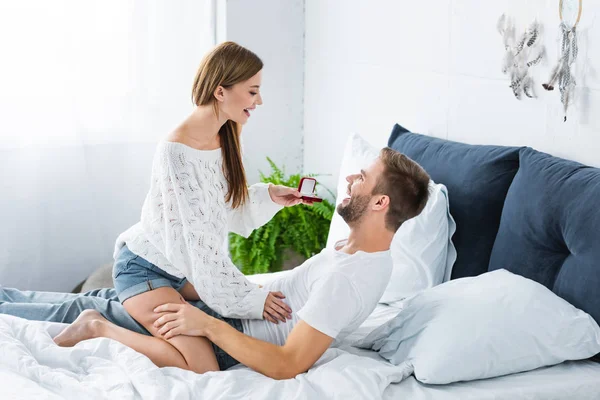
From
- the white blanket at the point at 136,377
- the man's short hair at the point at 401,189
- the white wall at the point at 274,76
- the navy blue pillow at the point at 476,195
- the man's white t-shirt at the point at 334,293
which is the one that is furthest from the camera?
the white wall at the point at 274,76

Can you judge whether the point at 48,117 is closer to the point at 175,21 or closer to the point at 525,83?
the point at 175,21

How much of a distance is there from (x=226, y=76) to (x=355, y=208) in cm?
61

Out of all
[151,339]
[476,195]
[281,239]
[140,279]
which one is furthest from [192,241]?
[281,239]

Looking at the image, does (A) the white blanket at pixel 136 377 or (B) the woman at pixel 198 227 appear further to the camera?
(B) the woman at pixel 198 227

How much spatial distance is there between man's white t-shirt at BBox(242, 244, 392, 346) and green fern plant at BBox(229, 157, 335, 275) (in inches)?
57.1

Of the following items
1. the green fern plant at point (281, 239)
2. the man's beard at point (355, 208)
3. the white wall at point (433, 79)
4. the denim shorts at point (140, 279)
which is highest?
the white wall at point (433, 79)

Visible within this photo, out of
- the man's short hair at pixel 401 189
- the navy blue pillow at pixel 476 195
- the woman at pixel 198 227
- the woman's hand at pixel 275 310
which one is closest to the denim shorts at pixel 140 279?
the woman at pixel 198 227

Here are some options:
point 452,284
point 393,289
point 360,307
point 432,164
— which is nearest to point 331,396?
point 360,307

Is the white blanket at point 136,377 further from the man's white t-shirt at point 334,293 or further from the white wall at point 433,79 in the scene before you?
the white wall at point 433,79

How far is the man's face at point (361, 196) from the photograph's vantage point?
1909mm

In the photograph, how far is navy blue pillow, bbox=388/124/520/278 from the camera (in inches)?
86.3

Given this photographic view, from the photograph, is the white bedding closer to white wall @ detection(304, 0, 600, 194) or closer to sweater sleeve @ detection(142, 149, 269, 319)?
sweater sleeve @ detection(142, 149, 269, 319)

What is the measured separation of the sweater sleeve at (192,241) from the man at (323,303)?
7cm

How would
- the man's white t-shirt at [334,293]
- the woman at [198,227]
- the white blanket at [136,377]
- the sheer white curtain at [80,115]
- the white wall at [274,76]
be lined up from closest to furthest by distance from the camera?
1. the white blanket at [136,377]
2. the man's white t-shirt at [334,293]
3. the woman at [198,227]
4. the sheer white curtain at [80,115]
5. the white wall at [274,76]
